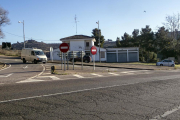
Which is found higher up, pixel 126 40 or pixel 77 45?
pixel 126 40

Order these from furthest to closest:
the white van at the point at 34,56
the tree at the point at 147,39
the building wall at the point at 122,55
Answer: the tree at the point at 147,39
the building wall at the point at 122,55
the white van at the point at 34,56

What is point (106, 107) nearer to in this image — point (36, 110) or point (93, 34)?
point (36, 110)

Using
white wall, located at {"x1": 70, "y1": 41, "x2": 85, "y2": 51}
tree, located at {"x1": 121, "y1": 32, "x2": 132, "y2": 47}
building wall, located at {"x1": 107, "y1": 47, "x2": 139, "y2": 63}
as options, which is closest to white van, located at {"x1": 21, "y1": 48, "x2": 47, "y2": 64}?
white wall, located at {"x1": 70, "y1": 41, "x2": 85, "y2": 51}

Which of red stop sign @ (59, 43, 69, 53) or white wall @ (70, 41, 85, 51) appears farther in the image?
white wall @ (70, 41, 85, 51)

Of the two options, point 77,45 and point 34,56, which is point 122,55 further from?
point 34,56

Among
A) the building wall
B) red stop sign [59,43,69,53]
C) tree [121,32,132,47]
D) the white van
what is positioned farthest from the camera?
tree [121,32,132,47]

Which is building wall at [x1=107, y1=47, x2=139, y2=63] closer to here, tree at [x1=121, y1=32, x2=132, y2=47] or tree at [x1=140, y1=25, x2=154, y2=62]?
tree at [x1=140, y1=25, x2=154, y2=62]

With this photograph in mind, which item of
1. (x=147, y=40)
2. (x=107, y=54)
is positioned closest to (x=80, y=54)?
(x=107, y=54)

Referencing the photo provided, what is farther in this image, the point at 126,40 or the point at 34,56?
the point at 126,40

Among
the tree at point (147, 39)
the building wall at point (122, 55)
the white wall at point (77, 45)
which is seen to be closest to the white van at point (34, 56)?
the white wall at point (77, 45)

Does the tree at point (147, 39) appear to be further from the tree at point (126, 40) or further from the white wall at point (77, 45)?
the white wall at point (77, 45)

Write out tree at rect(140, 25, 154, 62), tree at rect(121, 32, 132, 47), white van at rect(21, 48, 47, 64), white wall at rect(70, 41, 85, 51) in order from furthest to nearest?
tree at rect(121, 32, 132, 47) → tree at rect(140, 25, 154, 62) → white wall at rect(70, 41, 85, 51) → white van at rect(21, 48, 47, 64)

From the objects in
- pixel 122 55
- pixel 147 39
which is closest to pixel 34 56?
pixel 122 55

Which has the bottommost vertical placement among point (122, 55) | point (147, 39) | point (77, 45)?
point (122, 55)
